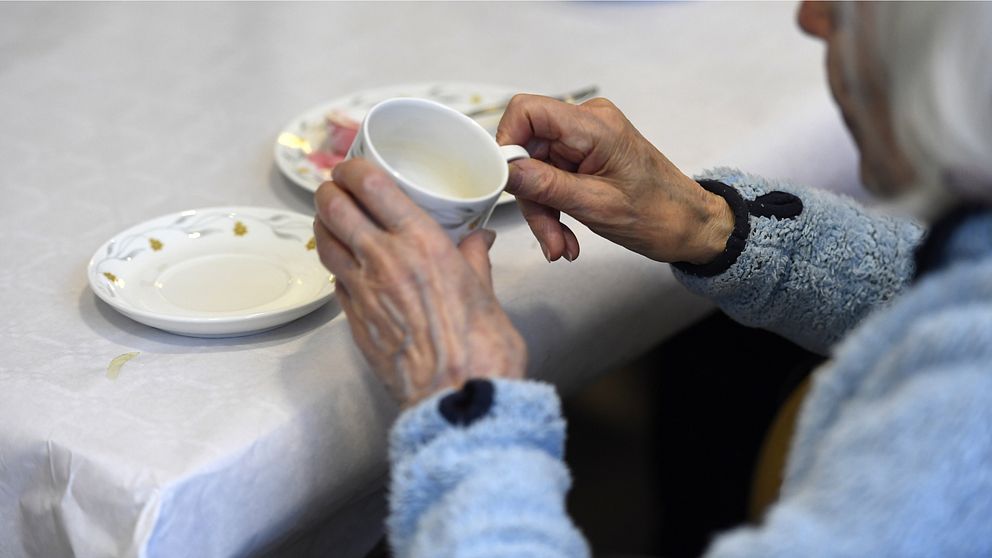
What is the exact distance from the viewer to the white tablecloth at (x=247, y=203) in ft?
2.03

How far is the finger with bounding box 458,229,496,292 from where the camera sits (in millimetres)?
664

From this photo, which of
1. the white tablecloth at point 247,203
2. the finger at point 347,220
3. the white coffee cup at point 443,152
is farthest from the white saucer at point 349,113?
the finger at point 347,220

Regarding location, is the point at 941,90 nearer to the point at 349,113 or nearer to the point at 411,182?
the point at 411,182

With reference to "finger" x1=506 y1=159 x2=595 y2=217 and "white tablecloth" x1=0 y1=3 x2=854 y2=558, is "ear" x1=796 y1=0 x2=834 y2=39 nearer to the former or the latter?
"white tablecloth" x1=0 y1=3 x2=854 y2=558

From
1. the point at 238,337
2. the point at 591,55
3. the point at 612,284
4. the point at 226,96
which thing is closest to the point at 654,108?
the point at 591,55

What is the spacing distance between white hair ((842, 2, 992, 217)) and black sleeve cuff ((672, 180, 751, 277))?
0.28 m

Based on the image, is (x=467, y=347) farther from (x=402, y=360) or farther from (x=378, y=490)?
(x=378, y=490)

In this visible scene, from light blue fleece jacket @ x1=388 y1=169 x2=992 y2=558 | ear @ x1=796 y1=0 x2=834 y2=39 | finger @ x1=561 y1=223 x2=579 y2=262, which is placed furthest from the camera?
ear @ x1=796 y1=0 x2=834 y2=39

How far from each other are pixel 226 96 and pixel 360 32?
0.27 meters

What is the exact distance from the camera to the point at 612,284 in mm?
876

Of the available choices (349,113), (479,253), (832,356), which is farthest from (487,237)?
(349,113)

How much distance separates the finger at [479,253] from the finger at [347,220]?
0.07m

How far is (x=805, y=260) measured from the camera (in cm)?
86

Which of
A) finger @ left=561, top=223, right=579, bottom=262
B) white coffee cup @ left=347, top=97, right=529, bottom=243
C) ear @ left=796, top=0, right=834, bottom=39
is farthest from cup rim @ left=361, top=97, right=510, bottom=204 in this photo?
ear @ left=796, top=0, right=834, bottom=39
